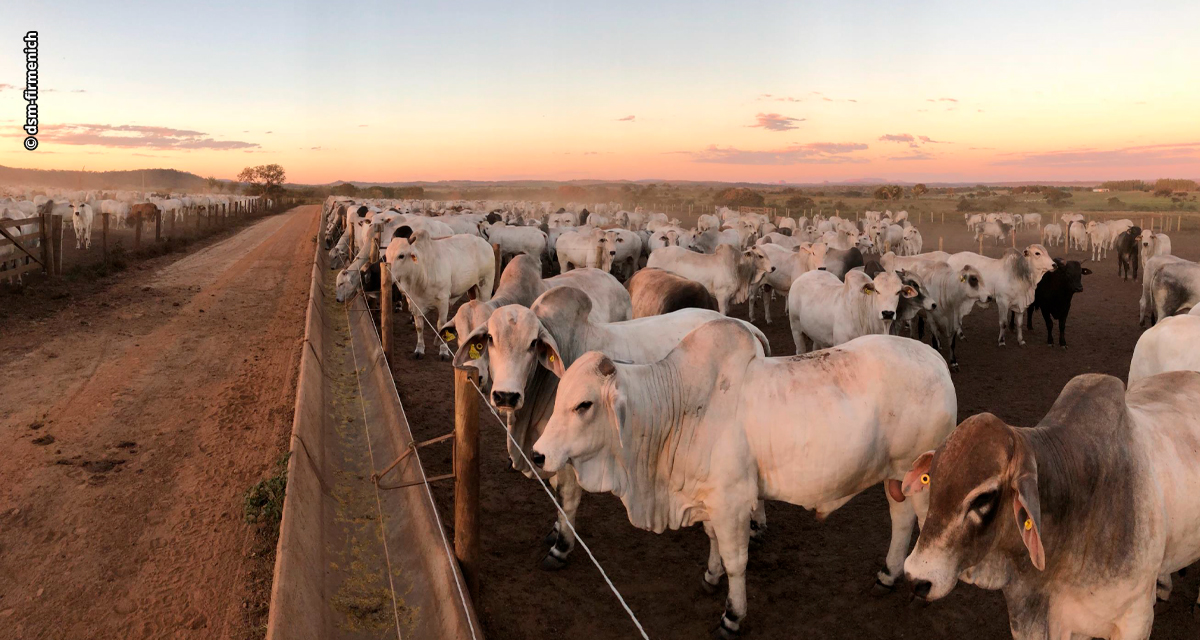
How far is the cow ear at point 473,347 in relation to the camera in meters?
5.59

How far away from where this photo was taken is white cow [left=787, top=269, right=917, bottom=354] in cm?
991

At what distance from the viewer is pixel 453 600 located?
4.50 metres

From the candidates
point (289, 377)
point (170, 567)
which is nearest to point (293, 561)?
point (170, 567)

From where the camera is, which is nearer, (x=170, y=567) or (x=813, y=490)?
(x=813, y=490)

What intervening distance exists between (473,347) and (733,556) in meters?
2.53

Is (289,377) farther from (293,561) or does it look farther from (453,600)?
(453,600)

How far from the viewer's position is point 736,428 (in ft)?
15.3

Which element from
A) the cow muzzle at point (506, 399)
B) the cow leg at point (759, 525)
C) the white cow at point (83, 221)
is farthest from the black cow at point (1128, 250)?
the white cow at point (83, 221)

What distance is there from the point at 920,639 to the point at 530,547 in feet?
9.64

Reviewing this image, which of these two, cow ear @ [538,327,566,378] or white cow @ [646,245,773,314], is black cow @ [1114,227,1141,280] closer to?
Answer: white cow @ [646,245,773,314]

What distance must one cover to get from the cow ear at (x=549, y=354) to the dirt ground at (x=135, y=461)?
2.46m

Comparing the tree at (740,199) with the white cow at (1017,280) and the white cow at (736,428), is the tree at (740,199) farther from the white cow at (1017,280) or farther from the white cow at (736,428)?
the white cow at (736,428)

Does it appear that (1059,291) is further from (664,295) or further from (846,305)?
(664,295)

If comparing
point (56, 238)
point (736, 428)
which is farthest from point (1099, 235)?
point (56, 238)
